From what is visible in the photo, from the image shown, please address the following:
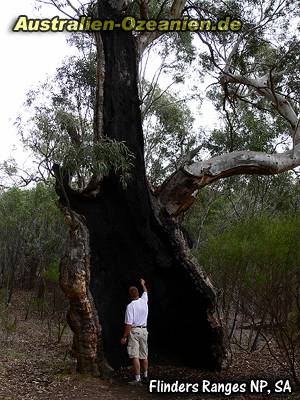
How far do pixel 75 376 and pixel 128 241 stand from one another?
2.34m

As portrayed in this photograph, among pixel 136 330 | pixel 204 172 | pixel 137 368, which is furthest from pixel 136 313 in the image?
pixel 204 172

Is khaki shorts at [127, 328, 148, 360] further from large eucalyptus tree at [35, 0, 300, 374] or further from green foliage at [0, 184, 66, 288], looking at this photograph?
green foliage at [0, 184, 66, 288]

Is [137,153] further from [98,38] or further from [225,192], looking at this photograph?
[225,192]

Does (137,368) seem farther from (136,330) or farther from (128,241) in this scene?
(128,241)

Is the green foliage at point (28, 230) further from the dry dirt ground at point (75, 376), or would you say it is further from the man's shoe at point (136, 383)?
the man's shoe at point (136, 383)

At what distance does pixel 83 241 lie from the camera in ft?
27.1

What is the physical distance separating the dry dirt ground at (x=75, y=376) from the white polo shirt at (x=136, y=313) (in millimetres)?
920

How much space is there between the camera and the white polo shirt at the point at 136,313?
7879mm

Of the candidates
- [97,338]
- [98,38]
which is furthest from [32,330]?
[98,38]

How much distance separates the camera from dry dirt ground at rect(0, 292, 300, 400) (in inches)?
290

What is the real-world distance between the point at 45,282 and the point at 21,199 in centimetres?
561

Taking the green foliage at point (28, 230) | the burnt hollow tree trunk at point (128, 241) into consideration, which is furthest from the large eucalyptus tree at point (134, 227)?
the green foliage at point (28, 230)

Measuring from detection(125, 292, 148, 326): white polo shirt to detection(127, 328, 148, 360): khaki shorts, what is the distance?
115mm

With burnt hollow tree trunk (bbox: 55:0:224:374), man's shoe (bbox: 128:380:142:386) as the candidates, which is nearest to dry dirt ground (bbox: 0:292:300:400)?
man's shoe (bbox: 128:380:142:386)
